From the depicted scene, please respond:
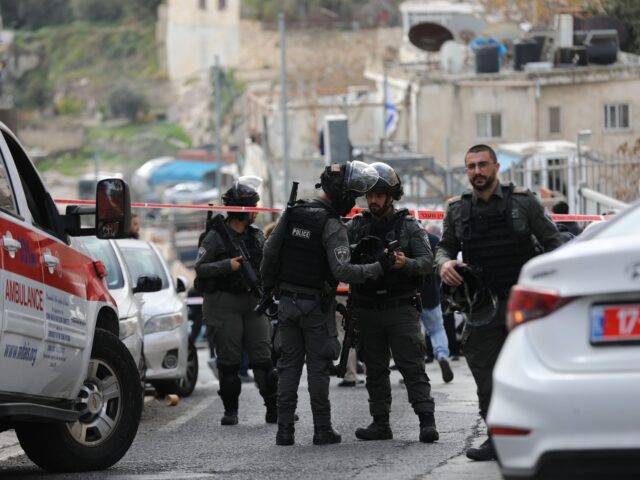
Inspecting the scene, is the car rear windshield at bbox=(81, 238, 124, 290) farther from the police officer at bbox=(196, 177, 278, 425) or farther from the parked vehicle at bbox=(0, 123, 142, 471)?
the parked vehicle at bbox=(0, 123, 142, 471)

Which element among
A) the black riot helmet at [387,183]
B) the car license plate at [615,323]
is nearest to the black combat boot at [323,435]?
the black riot helmet at [387,183]

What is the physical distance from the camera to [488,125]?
42.9 metres

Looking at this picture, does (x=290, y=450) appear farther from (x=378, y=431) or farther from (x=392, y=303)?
(x=392, y=303)

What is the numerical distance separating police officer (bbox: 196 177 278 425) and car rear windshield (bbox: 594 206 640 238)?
5.68 metres

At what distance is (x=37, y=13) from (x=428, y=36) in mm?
122559

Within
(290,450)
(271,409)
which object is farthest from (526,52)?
(290,450)

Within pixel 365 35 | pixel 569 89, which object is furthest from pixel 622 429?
pixel 365 35

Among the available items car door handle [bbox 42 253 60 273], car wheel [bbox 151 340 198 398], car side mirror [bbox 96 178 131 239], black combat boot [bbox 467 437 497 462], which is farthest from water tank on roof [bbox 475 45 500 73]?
car door handle [bbox 42 253 60 273]

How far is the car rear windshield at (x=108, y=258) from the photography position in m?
13.6

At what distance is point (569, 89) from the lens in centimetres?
4153

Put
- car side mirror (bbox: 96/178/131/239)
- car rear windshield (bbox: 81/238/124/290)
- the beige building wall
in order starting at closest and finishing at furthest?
car side mirror (bbox: 96/178/131/239) → car rear windshield (bbox: 81/238/124/290) → the beige building wall

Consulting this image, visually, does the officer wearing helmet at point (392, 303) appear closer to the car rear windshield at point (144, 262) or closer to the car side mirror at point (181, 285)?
the car rear windshield at point (144, 262)

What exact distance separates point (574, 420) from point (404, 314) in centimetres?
444

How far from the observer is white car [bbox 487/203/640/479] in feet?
18.4
